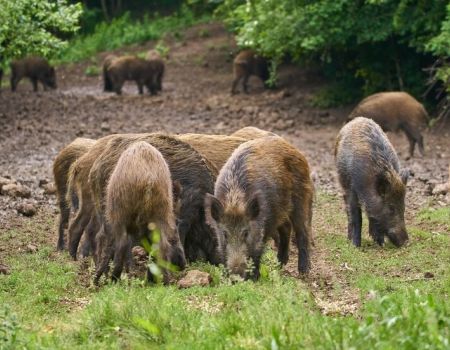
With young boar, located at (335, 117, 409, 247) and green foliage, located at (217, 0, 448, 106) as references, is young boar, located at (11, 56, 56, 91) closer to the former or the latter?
green foliage, located at (217, 0, 448, 106)

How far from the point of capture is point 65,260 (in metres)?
9.90

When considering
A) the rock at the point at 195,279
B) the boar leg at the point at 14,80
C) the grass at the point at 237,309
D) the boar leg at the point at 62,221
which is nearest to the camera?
the grass at the point at 237,309

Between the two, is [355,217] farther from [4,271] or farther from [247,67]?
[247,67]

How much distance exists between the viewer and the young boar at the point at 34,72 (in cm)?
2869

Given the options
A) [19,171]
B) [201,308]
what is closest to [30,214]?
[19,171]

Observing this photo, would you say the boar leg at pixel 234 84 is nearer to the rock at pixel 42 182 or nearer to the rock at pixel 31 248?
the rock at pixel 42 182

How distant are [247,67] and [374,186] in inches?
629

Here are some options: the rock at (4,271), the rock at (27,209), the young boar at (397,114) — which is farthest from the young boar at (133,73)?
the rock at (4,271)

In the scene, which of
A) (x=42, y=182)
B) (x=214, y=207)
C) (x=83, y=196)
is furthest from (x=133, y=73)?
(x=214, y=207)

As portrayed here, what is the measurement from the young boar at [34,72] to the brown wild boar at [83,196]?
62.6ft

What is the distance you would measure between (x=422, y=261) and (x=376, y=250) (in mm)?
1072

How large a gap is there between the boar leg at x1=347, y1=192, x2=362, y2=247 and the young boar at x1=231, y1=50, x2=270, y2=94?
1540 centimetres

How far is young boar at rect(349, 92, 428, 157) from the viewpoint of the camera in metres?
18.1

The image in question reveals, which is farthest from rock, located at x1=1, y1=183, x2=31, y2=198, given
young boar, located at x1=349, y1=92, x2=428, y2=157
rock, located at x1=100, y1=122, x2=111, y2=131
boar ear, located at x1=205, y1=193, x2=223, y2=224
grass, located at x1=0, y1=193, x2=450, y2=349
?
rock, located at x1=100, y1=122, x2=111, y2=131
